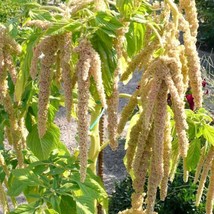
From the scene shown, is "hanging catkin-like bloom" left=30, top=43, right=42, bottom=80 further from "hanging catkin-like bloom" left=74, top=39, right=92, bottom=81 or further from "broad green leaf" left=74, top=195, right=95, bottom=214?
"broad green leaf" left=74, top=195, right=95, bottom=214

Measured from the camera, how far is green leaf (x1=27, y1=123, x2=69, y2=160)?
1.84 meters

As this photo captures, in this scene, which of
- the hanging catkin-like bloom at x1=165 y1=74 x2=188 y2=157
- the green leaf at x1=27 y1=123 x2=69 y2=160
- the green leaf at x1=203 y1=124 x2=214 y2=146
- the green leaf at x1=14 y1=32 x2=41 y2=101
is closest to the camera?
the hanging catkin-like bloom at x1=165 y1=74 x2=188 y2=157

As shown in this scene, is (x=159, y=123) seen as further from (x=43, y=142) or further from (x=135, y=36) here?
(x=43, y=142)

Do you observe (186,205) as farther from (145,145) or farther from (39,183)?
(145,145)

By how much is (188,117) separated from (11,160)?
703mm

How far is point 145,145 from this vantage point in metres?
1.24

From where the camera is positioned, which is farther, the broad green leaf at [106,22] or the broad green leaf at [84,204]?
the broad green leaf at [84,204]

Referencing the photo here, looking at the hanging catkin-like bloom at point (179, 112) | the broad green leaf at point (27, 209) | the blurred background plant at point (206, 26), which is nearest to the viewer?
the hanging catkin-like bloom at point (179, 112)

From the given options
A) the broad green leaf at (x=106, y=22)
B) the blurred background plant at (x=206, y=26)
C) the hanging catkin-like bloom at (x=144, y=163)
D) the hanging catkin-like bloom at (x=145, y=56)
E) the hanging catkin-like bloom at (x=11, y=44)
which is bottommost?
the hanging catkin-like bloom at (x=144, y=163)

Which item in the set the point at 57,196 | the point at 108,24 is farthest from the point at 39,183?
the point at 108,24

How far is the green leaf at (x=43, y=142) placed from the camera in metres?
1.84

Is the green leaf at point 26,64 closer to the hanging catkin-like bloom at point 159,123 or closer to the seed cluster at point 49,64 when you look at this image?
the seed cluster at point 49,64

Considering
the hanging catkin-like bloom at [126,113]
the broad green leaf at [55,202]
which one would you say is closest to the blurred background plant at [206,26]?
the broad green leaf at [55,202]

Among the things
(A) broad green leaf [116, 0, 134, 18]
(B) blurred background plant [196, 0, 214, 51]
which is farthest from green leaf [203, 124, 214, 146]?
(B) blurred background plant [196, 0, 214, 51]
